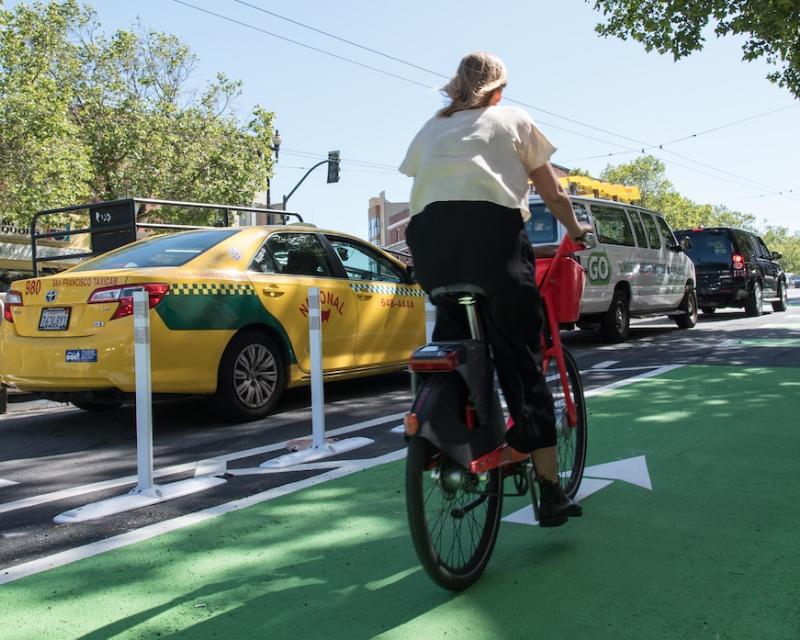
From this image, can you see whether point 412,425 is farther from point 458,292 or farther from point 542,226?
point 542,226

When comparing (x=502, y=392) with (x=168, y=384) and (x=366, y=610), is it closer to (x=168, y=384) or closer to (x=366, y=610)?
(x=366, y=610)

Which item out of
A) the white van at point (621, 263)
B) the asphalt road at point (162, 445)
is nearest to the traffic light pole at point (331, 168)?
the white van at point (621, 263)

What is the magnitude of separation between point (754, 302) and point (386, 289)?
13362 millimetres

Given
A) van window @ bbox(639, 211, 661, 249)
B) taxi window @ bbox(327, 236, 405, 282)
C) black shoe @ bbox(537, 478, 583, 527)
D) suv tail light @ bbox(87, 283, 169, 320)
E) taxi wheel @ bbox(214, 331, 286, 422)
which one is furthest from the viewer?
van window @ bbox(639, 211, 661, 249)

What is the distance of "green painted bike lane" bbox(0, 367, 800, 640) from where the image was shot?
264 centimetres

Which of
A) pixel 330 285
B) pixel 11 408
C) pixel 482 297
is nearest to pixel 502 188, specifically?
pixel 482 297

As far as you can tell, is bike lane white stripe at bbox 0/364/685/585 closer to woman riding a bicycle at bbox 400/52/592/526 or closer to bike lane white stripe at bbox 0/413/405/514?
bike lane white stripe at bbox 0/413/405/514

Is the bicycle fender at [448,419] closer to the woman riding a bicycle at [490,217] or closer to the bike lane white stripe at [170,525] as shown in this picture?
the woman riding a bicycle at [490,217]

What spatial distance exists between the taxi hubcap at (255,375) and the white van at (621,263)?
483 centimetres

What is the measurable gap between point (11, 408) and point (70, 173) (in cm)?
1882

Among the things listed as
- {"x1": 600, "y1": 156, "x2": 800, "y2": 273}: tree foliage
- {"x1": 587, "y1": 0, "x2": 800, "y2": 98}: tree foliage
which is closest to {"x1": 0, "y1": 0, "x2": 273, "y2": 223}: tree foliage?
{"x1": 587, "y1": 0, "x2": 800, "y2": 98}: tree foliage

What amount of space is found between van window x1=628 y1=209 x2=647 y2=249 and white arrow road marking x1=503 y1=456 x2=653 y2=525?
339 inches

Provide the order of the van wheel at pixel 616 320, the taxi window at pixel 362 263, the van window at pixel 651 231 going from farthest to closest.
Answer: the van window at pixel 651 231 → the van wheel at pixel 616 320 → the taxi window at pixel 362 263

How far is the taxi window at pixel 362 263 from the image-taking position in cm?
767
